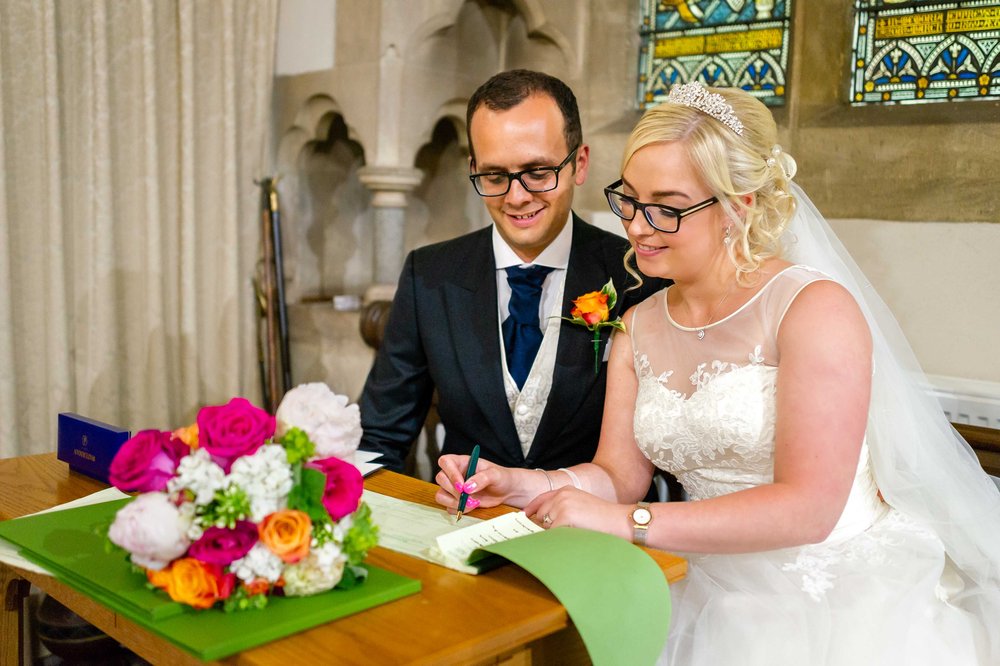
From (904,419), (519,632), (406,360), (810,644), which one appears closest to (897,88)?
(904,419)

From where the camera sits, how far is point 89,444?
2.20 metres

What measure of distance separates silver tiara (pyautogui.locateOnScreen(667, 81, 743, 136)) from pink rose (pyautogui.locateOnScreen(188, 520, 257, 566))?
1336mm

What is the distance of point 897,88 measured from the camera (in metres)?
3.67

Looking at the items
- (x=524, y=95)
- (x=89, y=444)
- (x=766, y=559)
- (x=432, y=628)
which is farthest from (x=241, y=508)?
(x=524, y=95)

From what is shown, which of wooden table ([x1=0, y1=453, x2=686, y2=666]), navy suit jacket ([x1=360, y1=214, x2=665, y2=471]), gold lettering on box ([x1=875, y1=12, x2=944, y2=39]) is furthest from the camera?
gold lettering on box ([x1=875, y1=12, x2=944, y2=39])

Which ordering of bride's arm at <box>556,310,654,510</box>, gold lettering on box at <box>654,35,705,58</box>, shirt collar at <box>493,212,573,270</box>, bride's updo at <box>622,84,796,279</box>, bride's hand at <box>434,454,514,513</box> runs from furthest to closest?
gold lettering on box at <box>654,35,705,58</box> < shirt collar at <box>493,212,573,270</box> < bride's arm at <box>556,310,654,510</box> < bride's updo at <box>622,84,796,279</box> < bride's hand at <box>434,454,514,513</box>

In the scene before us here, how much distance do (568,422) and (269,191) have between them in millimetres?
2577

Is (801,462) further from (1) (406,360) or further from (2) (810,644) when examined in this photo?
→ (1) (406,360)

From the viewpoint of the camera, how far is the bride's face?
7.04ft

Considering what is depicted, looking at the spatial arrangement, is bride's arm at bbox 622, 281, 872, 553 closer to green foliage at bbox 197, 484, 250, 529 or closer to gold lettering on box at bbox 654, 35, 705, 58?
green foliage at bbox 197, 484, 250, 529

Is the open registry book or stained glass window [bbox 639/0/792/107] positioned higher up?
stained glass window [bbox 639/0/792/107]

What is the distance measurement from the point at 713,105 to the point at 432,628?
1305 millimetres

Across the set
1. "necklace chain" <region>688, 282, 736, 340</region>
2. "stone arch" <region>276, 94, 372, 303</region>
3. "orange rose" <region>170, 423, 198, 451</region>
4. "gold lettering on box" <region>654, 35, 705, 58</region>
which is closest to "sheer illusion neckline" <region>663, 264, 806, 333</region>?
"necklace chain" <region>688, 282, 736, 340</region>

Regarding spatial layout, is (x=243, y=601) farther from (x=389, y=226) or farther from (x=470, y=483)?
(x=389, y=226)
